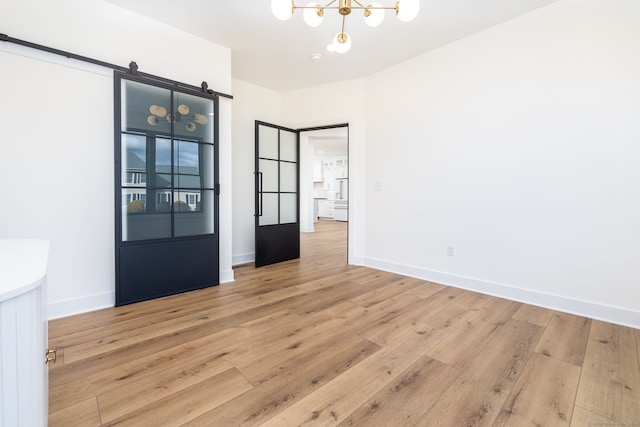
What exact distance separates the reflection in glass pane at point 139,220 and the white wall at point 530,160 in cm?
277

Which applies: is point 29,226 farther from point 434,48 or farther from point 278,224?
point 434,48

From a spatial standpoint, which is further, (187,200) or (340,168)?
(340,168)

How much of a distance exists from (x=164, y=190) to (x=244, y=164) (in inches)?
62.4

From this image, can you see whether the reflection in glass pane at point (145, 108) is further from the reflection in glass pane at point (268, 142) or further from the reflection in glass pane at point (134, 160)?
the reflection in glass pane at point (268, 142)

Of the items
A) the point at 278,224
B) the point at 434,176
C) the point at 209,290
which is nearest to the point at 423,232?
the point at 434,176

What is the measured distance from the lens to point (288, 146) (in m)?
4.57

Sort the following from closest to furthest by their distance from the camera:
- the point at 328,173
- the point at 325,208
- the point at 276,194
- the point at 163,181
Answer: the point at 163,181 → the point at 276,194 → the point at 325,208 → the point at 328,173

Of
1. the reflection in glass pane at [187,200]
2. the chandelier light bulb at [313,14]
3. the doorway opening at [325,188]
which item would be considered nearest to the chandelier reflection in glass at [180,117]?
the reflection in glass pane at [187,200]

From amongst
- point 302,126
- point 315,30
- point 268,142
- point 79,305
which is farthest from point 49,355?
point 302,126

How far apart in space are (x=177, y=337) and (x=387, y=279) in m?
2.35

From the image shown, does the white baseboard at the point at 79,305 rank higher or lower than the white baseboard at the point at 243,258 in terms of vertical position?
lower

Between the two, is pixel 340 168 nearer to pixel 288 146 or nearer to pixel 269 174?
pixel 288 146

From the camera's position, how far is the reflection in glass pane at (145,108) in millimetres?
2621

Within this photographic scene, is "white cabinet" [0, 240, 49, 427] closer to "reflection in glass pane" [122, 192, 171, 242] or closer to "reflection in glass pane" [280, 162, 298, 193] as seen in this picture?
"reflection in glass pane" [122, 192, 171, 242]
